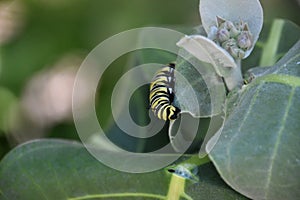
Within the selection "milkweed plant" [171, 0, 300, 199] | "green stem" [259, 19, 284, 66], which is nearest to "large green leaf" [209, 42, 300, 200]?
"milkweed plant" [171, 0, 300, 199]

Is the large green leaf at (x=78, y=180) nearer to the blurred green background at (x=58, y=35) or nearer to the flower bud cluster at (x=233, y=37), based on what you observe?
the flower bud cluster at (x=233, y=37)

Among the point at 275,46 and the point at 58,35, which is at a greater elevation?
the point at 275,46

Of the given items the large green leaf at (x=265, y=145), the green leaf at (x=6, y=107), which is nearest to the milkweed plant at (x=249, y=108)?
the large green leaf at (x=265, y=145)

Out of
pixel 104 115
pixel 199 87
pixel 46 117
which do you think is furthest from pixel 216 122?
pixel 46 117

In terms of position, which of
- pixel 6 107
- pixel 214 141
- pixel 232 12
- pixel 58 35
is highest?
pixel 232 12

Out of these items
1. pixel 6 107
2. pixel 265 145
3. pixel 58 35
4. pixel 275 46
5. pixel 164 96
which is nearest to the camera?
pixel 265 145

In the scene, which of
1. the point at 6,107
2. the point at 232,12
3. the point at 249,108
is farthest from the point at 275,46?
the point at 6,107

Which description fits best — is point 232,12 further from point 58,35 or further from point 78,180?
point 58,35

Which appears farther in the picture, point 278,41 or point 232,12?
point 278,41
